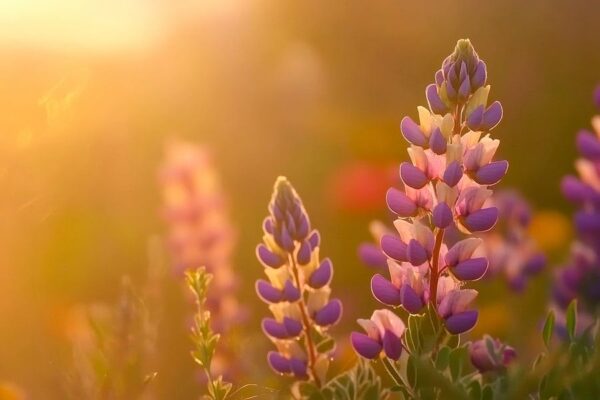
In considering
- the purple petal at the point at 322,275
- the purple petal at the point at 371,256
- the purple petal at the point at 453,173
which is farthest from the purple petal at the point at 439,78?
the purple petal at the point at 371,256

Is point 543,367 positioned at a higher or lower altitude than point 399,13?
lower

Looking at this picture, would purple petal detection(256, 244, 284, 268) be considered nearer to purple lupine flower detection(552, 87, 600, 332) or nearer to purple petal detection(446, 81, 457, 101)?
purple petal detection(446, 81, 457, 101)

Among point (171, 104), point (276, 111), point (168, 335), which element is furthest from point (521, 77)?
point (168, 335)

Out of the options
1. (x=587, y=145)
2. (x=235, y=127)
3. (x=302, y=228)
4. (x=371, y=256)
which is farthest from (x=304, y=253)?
(x=235, y=127)

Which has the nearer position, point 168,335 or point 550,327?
point 550,327

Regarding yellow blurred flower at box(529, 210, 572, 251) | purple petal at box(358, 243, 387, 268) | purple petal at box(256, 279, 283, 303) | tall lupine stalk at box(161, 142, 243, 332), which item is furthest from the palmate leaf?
yellow blurred flower at box(529, 210, 572, 251)

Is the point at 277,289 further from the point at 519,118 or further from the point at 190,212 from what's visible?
the point at 519,118

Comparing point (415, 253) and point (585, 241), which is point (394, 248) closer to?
point (415, 253)
